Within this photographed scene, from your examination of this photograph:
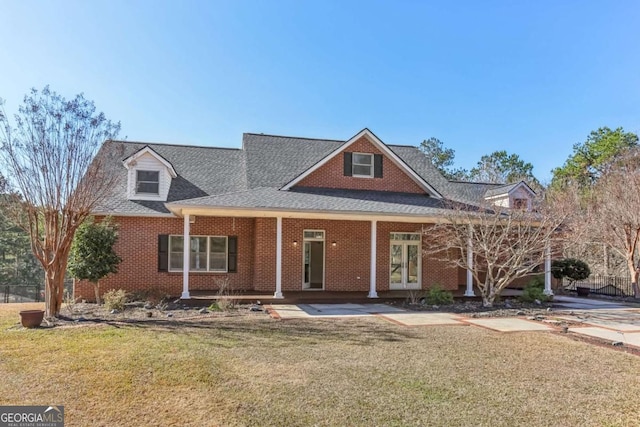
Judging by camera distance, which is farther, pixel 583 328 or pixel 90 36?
pixel 90 36

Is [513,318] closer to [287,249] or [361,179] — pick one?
[361,179]

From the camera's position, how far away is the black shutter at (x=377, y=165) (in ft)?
54.3

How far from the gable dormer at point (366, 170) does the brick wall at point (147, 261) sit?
436 centimetres

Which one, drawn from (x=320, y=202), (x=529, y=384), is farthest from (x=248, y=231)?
(x=529, y=384)

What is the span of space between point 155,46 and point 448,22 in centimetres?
1060

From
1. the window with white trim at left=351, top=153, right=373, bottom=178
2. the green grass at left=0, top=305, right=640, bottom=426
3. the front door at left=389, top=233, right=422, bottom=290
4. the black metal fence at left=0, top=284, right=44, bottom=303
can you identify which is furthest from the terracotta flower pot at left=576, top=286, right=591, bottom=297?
the black metal fence at left=0, top=284, right=44, bottom=303

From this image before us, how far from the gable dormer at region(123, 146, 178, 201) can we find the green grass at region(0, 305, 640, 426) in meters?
7.46

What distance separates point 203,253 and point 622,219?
17696mm

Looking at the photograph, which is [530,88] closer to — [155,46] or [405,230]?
[405,230]

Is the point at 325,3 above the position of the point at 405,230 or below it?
above

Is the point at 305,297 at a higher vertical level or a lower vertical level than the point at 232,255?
lower

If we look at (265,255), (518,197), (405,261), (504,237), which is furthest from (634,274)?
(265,255)

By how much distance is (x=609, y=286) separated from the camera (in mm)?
18594

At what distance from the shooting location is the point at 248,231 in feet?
51.5
